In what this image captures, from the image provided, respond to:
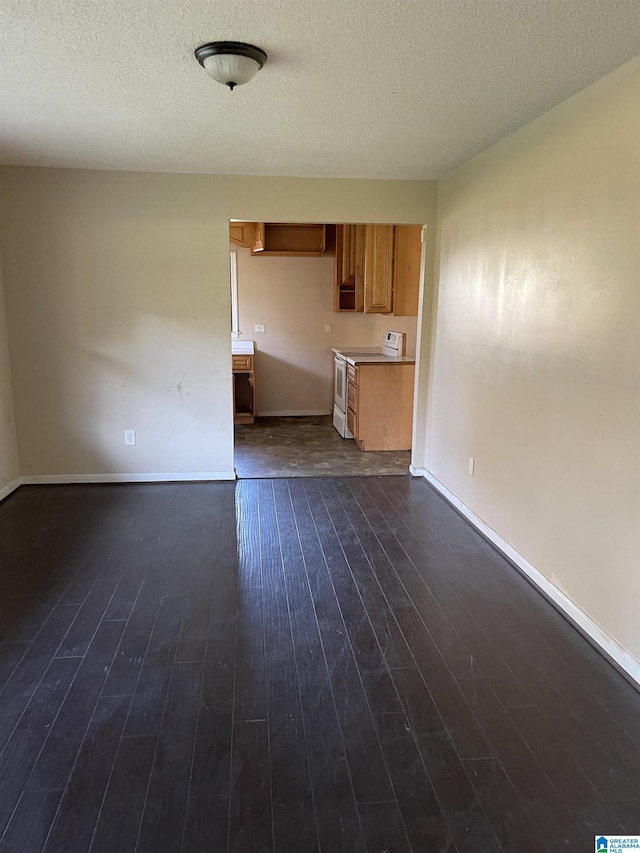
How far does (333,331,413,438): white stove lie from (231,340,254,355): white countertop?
0.99 metres

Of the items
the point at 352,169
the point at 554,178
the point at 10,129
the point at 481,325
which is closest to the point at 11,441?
the point at 10,129

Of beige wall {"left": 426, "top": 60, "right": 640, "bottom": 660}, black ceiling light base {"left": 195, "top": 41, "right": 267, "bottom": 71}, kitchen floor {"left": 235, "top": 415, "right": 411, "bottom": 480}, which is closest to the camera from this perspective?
black ceiling light base {"left": 195, "top": 41, "right": 267, "bottom": 71}

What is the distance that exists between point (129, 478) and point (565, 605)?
10.6ft

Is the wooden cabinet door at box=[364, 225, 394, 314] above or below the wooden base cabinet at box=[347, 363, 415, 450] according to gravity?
above

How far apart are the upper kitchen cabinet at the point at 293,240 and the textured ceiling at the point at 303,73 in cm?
316

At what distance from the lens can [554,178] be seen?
2689 millimetres

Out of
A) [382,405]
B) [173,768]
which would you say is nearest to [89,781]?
[173,768]

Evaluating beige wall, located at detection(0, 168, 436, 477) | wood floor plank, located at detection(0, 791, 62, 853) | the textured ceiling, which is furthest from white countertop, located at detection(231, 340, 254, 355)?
wood floor plank, located at detection(0, 791, 62, 853)

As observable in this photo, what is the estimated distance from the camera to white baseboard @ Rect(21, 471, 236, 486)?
4.40 meters

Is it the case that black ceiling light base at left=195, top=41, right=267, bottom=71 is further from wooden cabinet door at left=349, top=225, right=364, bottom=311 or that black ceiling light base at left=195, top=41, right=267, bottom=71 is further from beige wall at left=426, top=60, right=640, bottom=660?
wooden cabinet door at left=349, top=225, right=364, bottom=311

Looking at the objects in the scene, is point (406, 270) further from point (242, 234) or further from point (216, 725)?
point (216, 725)

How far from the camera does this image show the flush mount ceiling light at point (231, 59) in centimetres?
205

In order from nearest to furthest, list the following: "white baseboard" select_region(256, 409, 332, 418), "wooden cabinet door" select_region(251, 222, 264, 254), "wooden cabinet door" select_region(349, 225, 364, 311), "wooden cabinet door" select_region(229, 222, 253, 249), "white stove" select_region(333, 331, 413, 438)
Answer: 1. "white stove" select_region(333, 331, 413, 438)
2. "wooden cabinet door" select_region(349, 225, 364, 311)
3. "wooden cabinet door" select_region(251, 222, 264, 254)
4. "wooden cabinet door" select_region(229, 222, 253, 249)
5. "white baseboard" select_region(256, 409, 332, 418)

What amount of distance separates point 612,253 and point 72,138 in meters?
2.89
